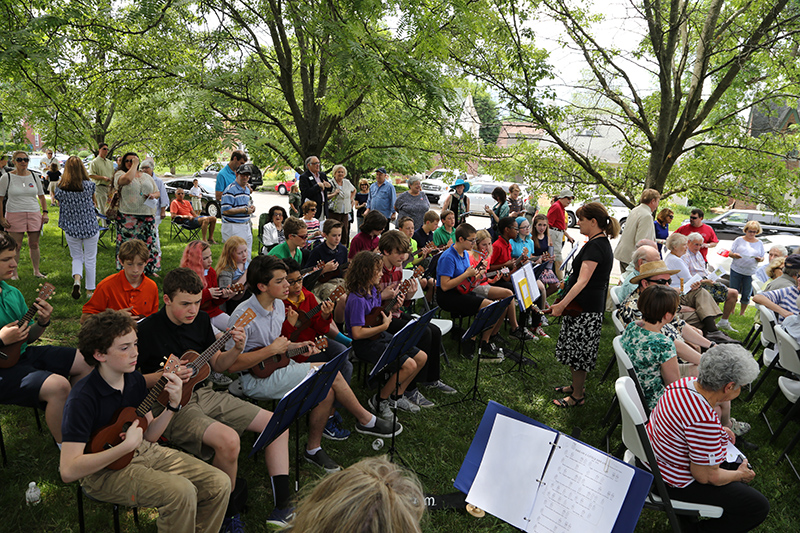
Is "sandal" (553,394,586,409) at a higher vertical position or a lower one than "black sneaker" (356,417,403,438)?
lower

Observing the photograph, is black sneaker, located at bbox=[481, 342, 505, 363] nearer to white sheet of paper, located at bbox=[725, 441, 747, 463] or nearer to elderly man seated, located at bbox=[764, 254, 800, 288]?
white sheet of paper, located at bbox=[725, 441, 747, 463]

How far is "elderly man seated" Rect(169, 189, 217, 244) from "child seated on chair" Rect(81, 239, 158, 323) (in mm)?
7467

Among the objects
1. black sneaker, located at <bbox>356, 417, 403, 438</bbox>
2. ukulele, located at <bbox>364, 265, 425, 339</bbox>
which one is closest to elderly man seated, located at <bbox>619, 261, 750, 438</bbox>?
ukulele, located at <bbox>364, 265, 425, 339</bbox>

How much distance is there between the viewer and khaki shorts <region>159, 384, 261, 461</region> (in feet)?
9.98

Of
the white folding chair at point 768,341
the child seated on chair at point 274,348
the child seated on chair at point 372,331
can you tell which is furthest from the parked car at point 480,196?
the child seated on chair at point 274,348

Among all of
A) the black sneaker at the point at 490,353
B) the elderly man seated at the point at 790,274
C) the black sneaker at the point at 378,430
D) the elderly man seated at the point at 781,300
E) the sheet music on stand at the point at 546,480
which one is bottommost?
the black sneaker at the point at 490,353

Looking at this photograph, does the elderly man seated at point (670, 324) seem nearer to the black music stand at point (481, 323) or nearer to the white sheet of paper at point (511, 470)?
the black music stand at point (481, 323)

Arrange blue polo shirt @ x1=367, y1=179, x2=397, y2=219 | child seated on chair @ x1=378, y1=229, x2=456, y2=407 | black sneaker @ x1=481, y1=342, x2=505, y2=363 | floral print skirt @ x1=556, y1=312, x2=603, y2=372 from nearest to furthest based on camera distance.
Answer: floral print skirt @ x1=556, y1=312, x2=603, y2=372, child seated on chair @ x1=378, y1=229, x2=456, y2=407, black sneaker @ x1=481, y1=342, x2=505, y2=363, blue polo shirt @ x1=367, y1=179, x2=397, y2=219

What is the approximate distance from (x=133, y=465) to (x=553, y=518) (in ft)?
7.43

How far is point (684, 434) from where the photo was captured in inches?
113

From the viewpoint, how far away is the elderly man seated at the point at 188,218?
11516mm

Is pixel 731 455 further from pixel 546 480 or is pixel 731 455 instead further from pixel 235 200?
pixel 235 200

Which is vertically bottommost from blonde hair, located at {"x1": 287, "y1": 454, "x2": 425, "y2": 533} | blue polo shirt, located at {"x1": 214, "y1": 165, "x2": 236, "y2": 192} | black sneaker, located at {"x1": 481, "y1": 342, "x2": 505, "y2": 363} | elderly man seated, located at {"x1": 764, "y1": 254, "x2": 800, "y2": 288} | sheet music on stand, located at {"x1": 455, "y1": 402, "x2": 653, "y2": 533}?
black sneaker, located at {"x1": 481, "y1": 342, "x2": 505, "y2": 363}

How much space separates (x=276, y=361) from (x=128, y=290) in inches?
61.9
